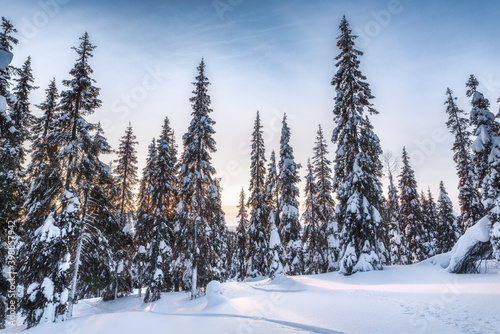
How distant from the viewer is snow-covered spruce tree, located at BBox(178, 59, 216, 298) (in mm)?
19125

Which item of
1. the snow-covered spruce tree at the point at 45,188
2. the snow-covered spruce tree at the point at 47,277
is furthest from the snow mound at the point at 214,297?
the snow-covered spruce tree at the point at 45,188

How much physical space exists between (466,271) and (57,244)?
18.6 meters

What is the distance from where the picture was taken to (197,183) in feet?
64.3

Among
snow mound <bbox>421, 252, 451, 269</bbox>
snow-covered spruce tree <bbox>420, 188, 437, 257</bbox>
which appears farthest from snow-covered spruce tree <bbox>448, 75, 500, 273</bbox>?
snow-covered spruce tree <bbox>420, 188, 437, 257</bbox>

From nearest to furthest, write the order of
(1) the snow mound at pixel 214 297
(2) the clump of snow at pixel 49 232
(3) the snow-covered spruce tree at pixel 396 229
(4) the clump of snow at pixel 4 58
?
(4) the clump of snow at pixel 4 58 → (1) the snow mound at pixel 214 297 → (2) the clump of snow at pixel 49 232 → (3) the snow-covered spruce tree at pixel 396 229

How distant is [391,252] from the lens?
38.8m

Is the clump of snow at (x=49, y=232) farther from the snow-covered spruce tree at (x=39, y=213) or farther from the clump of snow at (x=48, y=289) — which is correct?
the clump of snow at (x=48, y=289)

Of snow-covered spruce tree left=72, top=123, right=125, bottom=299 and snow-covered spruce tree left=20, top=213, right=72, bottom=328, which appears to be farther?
snow-covered spruce tree left=72, top=123, right=125, bottom=299

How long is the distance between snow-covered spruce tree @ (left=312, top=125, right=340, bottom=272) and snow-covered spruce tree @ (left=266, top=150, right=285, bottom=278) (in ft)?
16.2

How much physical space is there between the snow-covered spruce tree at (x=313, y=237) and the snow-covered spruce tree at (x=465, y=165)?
13.7m

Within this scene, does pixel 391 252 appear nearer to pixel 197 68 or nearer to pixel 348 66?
pixel 348 66

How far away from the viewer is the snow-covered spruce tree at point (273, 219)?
19.6 m

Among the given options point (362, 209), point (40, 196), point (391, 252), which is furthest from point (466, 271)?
point (391, 252)

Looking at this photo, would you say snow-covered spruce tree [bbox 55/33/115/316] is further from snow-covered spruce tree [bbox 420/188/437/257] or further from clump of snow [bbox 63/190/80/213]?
snow-covered spruce tree [bbox 420/188/437/257]
